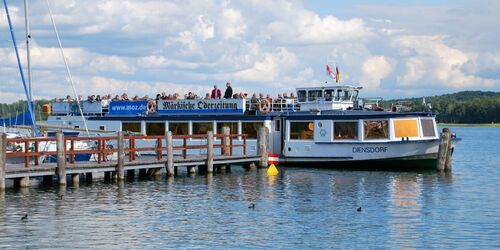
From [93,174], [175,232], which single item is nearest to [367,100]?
[93,174]

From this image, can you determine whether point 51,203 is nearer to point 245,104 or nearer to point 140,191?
point 140,191

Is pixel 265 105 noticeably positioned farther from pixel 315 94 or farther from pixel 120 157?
pixel 120 157

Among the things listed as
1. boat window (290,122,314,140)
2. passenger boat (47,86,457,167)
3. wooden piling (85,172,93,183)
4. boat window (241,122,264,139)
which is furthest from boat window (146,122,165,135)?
wooden piling (85,172,93,183)

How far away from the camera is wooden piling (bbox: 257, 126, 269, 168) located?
143ft

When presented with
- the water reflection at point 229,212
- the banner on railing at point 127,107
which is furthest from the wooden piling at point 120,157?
the banner on railing at point 127,107

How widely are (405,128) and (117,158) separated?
14.5m

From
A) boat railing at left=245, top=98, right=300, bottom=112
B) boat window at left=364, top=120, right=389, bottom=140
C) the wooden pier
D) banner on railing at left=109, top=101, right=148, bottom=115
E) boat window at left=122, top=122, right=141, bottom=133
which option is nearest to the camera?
the wooden pier

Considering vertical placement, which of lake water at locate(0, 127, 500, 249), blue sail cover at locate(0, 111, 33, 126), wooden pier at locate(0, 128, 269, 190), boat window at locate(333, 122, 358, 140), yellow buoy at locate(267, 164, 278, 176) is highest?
blue sail cover at locate(0, 111, 33, 126)

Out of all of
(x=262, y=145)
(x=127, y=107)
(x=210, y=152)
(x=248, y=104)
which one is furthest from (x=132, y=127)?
(x=210, y=152)

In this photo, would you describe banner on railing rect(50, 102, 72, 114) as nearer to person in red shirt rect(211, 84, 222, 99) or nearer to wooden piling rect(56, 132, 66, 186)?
person in red shirt rect(211, 84, 222, 99)

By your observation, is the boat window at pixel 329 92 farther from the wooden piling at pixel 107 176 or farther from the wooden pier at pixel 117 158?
the wooden piling at pixel 107 176

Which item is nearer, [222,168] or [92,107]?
[222,168]

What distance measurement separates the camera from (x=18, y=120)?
47312 millimetres

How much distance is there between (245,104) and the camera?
46688 mm
